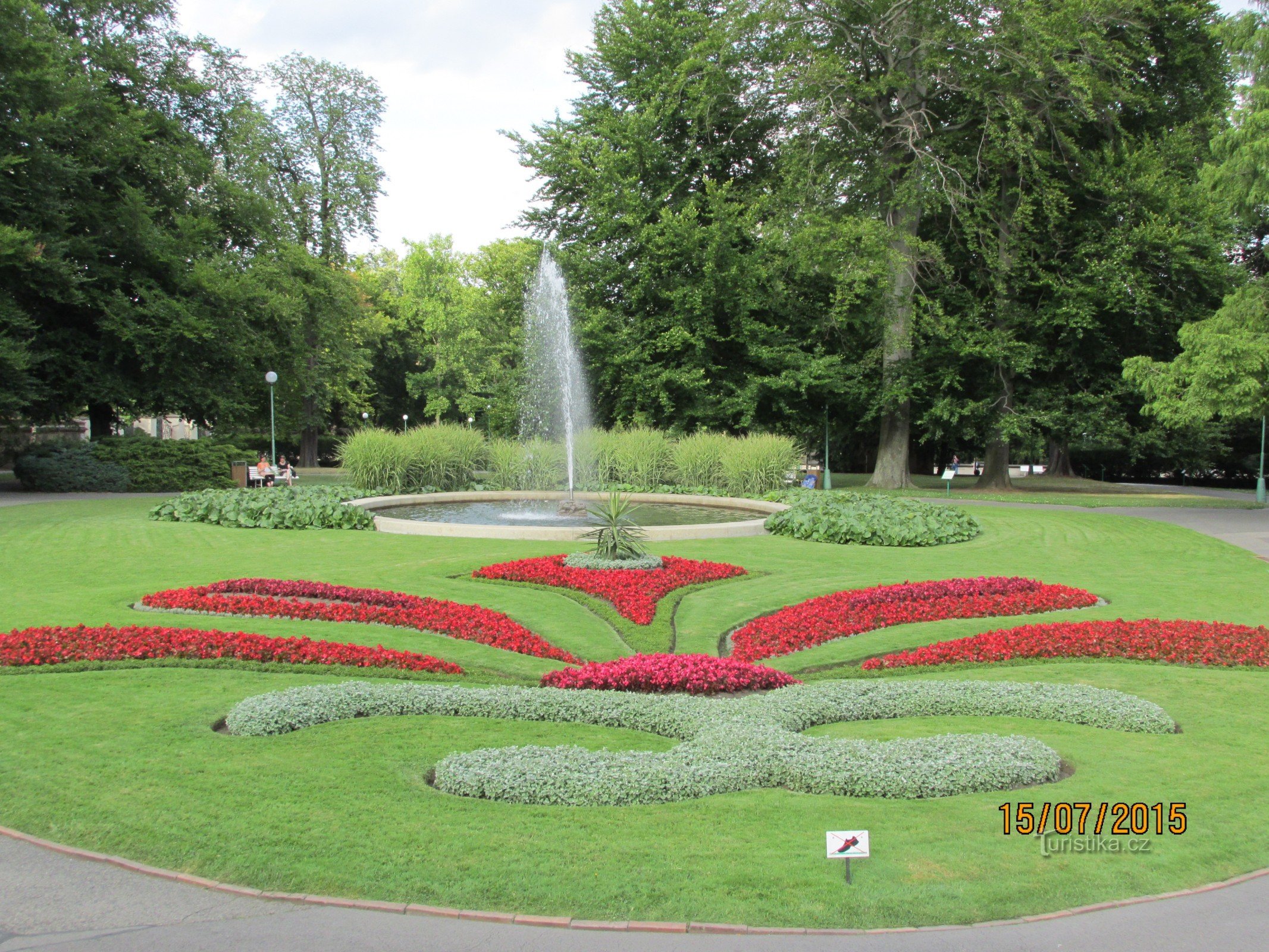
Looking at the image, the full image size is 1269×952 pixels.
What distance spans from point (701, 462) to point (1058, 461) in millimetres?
25154

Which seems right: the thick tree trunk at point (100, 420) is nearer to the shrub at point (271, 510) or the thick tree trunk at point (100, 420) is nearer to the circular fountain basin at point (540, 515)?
the shrub at point (271, 510)

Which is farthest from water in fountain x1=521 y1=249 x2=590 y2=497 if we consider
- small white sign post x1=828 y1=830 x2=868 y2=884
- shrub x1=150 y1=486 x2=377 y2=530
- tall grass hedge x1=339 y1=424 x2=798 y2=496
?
small white sign post x1=828 y1=830 x2=868 y2=884

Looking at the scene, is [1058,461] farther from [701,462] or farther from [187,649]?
[187,649]

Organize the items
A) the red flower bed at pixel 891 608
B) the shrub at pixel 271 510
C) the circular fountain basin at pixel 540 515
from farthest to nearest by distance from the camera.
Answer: the shrub at pixel 271 510, the circular fountain basin at pixel 540 515, the red flower bed at pixel 891 608

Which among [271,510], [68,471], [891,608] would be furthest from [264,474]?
[891,608]

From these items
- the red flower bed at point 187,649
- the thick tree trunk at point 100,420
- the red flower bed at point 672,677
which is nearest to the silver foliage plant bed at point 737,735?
the red flower bed at point 672,677

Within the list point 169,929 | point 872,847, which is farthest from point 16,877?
point 872,847

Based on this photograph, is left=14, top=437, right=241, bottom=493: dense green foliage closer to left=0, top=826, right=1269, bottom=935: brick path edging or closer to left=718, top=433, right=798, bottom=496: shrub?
left=718, top=433, right=798, bottom=496: shrub

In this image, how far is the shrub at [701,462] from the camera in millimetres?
23016

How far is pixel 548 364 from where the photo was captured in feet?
108

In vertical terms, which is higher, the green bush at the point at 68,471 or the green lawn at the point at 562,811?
the green bush at the point at 68,471

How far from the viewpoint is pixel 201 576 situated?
11.5 meters

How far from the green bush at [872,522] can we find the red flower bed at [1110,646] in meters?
6.58

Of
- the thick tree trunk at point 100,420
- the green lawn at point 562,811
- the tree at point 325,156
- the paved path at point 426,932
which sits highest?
the tree at point 325,156
